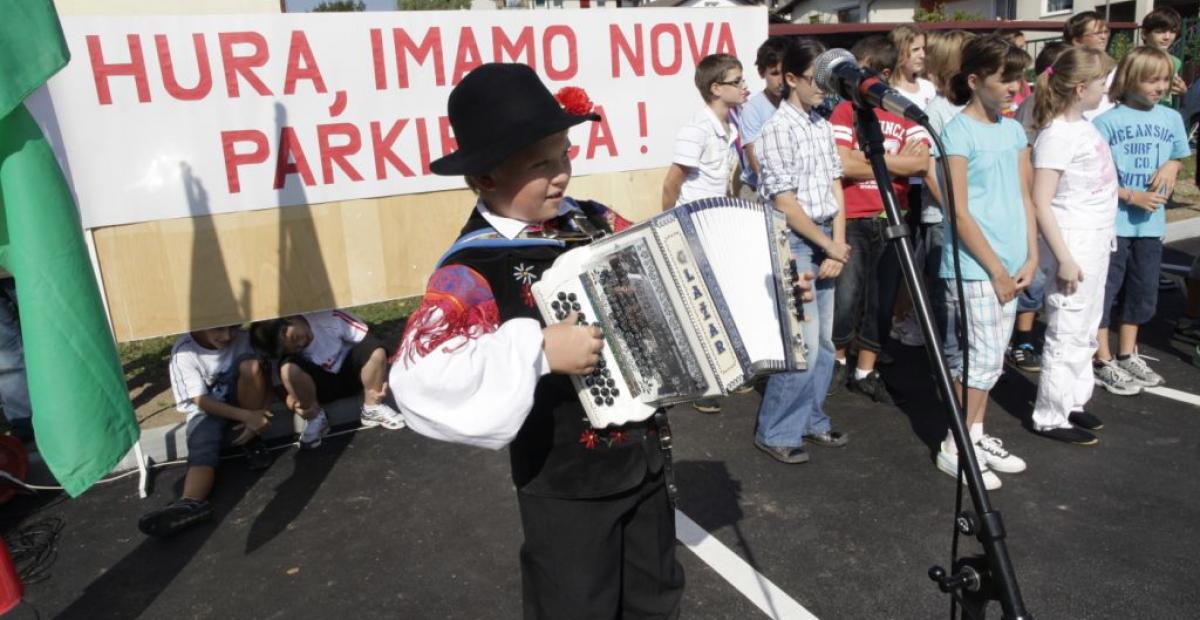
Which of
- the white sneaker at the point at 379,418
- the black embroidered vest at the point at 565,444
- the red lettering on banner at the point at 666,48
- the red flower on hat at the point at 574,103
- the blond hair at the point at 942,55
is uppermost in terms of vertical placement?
the red lettering on banner at the point at 666,48

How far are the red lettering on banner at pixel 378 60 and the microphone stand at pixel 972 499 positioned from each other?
3.54 m

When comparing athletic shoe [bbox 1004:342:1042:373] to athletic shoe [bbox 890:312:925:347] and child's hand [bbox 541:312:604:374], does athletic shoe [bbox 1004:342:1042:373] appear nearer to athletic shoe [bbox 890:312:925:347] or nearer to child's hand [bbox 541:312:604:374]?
athletic shoe [bbox 890:312:925:347]

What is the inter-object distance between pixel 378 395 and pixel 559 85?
88.3 inches

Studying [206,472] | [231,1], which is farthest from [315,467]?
[231,1]

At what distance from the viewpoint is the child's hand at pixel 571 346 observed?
77.7 inches

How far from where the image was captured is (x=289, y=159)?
15.5 feet

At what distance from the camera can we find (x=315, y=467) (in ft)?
15.5

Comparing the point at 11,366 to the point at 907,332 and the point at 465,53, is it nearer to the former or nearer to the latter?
the point at 465,53

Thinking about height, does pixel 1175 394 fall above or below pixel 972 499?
below

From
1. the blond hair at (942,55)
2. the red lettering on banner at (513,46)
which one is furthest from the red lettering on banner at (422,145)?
the blond hair at (942,55)

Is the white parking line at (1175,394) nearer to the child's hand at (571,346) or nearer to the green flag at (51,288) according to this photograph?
the child's hand at (571,346)

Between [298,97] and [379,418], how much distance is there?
6.41 ft

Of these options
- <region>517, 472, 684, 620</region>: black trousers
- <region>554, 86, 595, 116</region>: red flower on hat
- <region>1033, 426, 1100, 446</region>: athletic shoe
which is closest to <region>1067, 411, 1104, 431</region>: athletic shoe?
<region>1033, 426, 1100, 446</region>: athletic shoe

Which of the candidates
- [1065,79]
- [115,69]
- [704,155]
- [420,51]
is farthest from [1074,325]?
[115,69]
